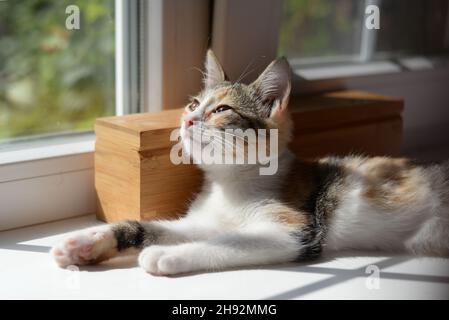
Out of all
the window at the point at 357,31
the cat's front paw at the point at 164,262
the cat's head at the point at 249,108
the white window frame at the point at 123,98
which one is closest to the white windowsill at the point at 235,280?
the cat's front paw at the point at 164,262

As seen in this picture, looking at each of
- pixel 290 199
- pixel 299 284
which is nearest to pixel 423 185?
pixel 290 199

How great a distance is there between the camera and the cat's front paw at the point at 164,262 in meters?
1.20

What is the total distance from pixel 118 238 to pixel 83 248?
0.08 metres

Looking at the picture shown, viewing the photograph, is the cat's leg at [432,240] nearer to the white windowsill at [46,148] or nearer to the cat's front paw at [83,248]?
the cat's front paw at [83,248]

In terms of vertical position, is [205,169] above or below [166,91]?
below

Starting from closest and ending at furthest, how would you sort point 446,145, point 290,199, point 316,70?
point 290,199, point 316,70, point 446,145

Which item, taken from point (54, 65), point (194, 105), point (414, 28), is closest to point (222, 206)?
point (194, 105)

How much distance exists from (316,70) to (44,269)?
1.18 meters

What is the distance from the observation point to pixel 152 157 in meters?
1.44

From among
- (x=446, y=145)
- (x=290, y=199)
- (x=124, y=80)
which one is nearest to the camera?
(x=290, y=199)

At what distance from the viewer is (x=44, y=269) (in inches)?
48.6

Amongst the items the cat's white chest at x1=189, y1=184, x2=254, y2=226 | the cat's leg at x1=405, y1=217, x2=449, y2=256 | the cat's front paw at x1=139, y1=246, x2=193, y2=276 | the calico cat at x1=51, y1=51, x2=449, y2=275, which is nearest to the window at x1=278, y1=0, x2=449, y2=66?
the calico cat at x1=51, y1=51, x2=449, y2=275

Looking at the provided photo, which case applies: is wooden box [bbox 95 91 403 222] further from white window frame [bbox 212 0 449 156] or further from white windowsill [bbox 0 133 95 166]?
white window frame [bbox 212 0 449 156]

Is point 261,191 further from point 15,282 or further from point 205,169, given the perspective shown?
point 15,282
